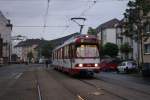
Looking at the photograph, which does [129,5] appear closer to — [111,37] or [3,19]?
[111,37]

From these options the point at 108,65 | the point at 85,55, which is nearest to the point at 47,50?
the point at 108,65

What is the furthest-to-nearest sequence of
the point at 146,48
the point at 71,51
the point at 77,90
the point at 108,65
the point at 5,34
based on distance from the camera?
the point at 5,34 < the point at 146,48 < the point at 108,65 < the point at 71,51 < the point at 77,90

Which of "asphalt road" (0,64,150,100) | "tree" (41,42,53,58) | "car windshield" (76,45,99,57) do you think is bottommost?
"asphalt road" (0,64,150,100)

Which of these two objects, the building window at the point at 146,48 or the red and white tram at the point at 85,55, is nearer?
the red and white tram at the point at 85,55

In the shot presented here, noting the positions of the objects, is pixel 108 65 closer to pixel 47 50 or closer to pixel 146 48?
pixel 146 48

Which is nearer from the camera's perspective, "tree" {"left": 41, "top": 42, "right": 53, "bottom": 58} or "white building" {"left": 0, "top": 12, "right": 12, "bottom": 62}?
"white building" {"left": 0, "top": 12, "right": 12, "bottom": 62}

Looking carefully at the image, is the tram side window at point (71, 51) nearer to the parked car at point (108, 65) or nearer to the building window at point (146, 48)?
the parked car at point (108, 65)

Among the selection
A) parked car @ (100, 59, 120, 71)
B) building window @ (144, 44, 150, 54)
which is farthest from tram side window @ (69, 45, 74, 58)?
building window @ (144, 44, 150, 54)

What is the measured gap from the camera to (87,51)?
35.5 m

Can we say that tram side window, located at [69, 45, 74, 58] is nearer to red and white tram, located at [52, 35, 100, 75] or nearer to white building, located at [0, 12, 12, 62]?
red and white tram, located at [52, 35, 100, 75]

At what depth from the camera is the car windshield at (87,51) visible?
1391 inches

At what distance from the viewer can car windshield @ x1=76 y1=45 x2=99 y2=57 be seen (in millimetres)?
35344

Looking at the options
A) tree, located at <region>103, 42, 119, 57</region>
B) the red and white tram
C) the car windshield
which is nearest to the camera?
the red and white tram

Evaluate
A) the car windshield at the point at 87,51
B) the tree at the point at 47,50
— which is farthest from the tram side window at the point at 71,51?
the tree at the point at 47,50
